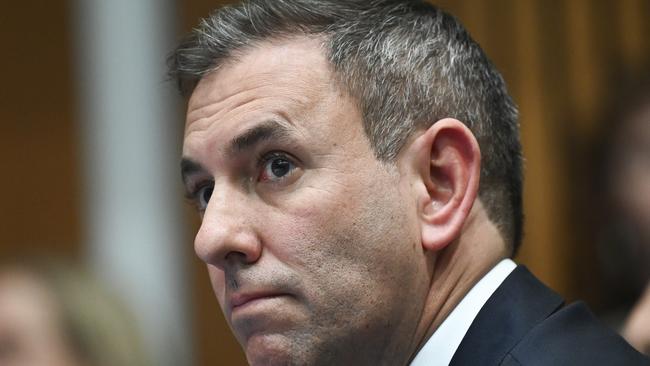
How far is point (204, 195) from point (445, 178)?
0.50 metres

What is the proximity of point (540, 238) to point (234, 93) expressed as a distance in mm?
2161

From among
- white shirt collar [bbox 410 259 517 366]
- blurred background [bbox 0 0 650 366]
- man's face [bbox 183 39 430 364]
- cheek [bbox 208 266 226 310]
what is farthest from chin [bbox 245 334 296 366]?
blurred background [bbox 0 0 650 366]

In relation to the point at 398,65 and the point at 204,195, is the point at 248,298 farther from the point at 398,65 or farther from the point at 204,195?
the point at 398,65

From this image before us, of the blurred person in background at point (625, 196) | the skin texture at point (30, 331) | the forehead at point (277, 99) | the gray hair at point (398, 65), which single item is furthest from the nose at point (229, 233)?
the blurred person in background at point (625, 196)

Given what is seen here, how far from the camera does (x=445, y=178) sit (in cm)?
229

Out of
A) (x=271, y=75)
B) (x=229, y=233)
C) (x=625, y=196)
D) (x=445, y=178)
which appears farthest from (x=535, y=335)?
(x=625, y=196)

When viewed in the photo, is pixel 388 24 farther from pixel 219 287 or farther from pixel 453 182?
pixel 219 287

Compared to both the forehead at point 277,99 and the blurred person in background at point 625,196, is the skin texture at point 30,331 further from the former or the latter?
the blurred person in background at point 625,196

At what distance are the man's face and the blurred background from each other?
1.35 m

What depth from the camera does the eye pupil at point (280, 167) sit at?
2.24 metres

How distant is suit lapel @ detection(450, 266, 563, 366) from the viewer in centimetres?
210

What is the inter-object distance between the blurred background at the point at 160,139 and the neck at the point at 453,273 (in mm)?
1300

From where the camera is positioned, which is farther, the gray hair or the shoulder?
the gray hair

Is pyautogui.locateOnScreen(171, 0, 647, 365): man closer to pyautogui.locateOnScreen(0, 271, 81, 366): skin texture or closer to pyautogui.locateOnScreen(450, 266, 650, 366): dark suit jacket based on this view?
pyautogui.locateOnScreen(450, 266, 650, 366): dark suit jacket
